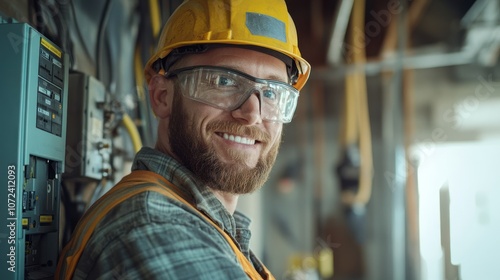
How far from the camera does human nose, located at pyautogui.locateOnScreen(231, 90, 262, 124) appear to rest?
137 centimetres

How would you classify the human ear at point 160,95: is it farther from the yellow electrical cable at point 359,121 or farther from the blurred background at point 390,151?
the yellow electrical cable at point 359,121

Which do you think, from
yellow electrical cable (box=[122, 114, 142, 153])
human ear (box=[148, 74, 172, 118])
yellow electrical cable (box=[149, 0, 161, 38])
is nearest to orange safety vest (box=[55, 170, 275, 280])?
human ear (box=[148, 74, 172, 118])

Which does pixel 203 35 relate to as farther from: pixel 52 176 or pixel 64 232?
pixel 64 232

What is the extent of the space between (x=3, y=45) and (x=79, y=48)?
0.74 m

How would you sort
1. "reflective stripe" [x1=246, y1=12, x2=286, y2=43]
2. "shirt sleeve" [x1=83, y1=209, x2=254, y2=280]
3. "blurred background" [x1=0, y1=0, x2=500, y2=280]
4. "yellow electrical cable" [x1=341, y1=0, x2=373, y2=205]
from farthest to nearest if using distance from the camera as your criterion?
"yellow electrical cable" [x1=341, y1=0, x2=373, y2=205] < "blurred background" [x1=0, y1=0, x2=500, y2=280] < "reflective stripe" [x1=246, y1=12, x2=286, y2=43] < "shirt sleeve" [x1=83, y1=209, x2=254, y2=280]

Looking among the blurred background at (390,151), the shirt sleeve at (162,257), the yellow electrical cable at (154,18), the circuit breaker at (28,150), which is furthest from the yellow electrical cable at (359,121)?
the shirt sleeve at (162,257)

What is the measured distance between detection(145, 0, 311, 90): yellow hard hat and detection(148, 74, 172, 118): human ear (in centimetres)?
7

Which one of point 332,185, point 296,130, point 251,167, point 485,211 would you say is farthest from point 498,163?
point 251,167

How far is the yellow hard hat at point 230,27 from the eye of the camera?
1.38 meters

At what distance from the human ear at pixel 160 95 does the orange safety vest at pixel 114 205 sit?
0.25 meters

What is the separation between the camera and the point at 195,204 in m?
1.22

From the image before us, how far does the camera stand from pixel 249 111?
1.37m

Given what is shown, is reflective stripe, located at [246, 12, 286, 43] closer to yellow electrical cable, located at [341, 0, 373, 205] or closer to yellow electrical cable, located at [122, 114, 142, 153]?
yellow electrical cable, located at [122, 114, 142, 153]

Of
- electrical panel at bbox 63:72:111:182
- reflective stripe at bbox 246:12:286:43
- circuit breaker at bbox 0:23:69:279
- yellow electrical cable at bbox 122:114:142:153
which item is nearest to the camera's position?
circuit breaker at bbox 0:23:69:279
